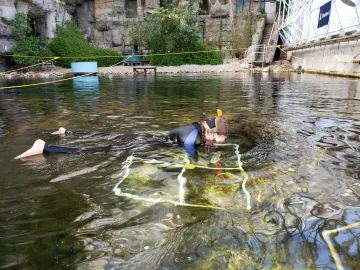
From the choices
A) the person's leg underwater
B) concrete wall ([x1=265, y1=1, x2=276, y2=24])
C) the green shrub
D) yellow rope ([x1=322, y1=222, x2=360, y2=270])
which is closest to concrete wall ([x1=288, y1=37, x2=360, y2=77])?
concrete wall ([x1=265, y1=1, x2=276, y2=24])

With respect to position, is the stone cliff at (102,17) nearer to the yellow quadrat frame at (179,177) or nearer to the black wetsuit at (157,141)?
the black wetsuit at (157,141)

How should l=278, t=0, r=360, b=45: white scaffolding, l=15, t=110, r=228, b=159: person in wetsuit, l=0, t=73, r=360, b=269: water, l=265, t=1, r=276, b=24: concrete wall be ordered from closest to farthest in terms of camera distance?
1. l=0, t=73, r=360, b=269: water
2. l=15, t=110, r=228, b=159: person in wetsuit
3. l=278, t=0, r=360, b=45: white scaffolding
4. l=265, t=1, r=276, b=24: concrete wall

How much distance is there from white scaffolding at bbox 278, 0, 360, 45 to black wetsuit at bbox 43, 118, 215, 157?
11.7 metres

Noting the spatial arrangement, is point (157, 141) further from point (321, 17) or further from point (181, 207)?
point (321, 17)

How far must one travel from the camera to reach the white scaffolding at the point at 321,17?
14163mm

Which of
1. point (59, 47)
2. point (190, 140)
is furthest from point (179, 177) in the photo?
point (59, 47)

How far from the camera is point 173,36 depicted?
27.3 metres

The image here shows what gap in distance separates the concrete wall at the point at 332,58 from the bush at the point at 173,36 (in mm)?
9104

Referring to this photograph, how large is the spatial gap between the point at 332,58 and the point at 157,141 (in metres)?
15.3

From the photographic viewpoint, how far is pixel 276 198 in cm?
313

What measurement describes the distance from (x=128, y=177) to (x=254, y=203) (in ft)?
5.44

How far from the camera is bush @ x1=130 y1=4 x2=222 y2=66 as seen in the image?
1049 inches

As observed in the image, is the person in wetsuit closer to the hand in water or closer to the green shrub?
the hand in water

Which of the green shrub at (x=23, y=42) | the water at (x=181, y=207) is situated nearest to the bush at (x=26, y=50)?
the green shrub at (x=23, y=42)
